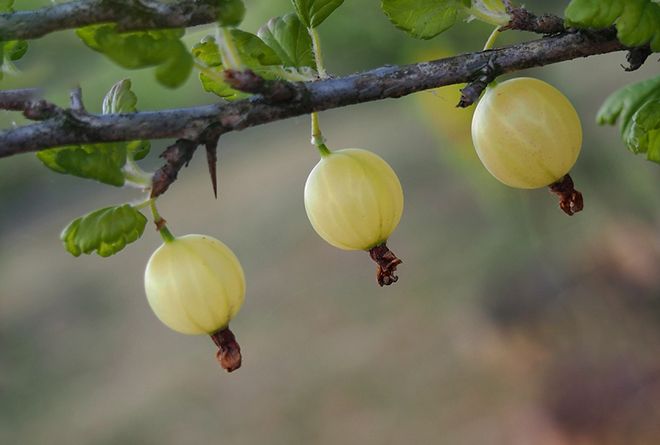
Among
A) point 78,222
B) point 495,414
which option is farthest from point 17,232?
point 78,222

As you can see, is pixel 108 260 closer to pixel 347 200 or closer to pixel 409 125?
pixel 409 125

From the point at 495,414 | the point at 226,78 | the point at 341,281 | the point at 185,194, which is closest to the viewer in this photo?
the point at 226,78

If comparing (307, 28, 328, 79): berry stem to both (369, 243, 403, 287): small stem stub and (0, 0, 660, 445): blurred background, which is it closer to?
(369, 243, 403, 287): small stem stub

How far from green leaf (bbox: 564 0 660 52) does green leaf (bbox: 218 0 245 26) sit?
0.16 m

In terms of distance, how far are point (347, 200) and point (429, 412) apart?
7.78 feet

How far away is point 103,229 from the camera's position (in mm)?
415

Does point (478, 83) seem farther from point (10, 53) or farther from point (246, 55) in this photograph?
point (10, 53)

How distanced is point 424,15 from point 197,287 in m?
0.19

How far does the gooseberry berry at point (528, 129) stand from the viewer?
44cm

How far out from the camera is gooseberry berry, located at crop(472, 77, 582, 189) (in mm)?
442

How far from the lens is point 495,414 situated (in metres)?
2.59

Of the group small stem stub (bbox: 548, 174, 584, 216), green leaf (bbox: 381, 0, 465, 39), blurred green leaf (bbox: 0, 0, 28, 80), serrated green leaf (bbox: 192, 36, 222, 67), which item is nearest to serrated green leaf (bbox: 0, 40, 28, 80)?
blurred green leaf (bbox: 0, 0, 28, 80)

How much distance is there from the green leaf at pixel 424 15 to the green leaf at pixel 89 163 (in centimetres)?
17

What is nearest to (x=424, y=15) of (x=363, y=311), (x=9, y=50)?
(x=9, y=50)
